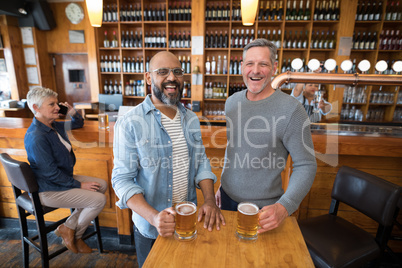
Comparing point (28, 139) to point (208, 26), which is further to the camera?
point (208, 26)

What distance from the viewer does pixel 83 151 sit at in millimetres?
2213

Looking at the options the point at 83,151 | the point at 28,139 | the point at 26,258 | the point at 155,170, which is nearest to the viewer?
the point at 155,170

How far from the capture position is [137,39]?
5121 mm

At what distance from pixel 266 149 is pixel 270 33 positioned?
411 centimetres

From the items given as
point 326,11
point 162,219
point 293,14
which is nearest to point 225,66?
point 293,14

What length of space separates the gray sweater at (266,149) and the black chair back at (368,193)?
593 millimetres

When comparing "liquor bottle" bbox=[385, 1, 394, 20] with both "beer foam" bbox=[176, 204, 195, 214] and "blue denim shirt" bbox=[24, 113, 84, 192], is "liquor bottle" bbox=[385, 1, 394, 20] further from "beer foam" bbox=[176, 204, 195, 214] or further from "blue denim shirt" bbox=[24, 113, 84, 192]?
"blue denim shirt" bbox=[24, 113, 84, 192]

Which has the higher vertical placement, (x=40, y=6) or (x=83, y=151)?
(x=40, y=6)

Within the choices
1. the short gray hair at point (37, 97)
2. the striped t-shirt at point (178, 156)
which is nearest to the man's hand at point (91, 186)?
the short gray hair at point (37, 97)

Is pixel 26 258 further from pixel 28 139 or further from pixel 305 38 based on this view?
pixel 305 38

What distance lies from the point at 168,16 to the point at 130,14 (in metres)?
0.81

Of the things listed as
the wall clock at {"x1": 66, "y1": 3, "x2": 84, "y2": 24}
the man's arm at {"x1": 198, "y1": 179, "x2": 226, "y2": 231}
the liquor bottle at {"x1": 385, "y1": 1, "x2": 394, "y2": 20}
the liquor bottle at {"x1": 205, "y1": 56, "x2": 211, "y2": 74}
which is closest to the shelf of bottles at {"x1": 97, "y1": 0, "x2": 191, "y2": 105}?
the liquor bottle at {"x1": 205, "y1": 56, "x2": 211, "y2": 74}

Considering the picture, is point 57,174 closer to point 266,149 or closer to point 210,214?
point 210,214

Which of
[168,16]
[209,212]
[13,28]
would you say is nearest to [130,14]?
[168,16]
